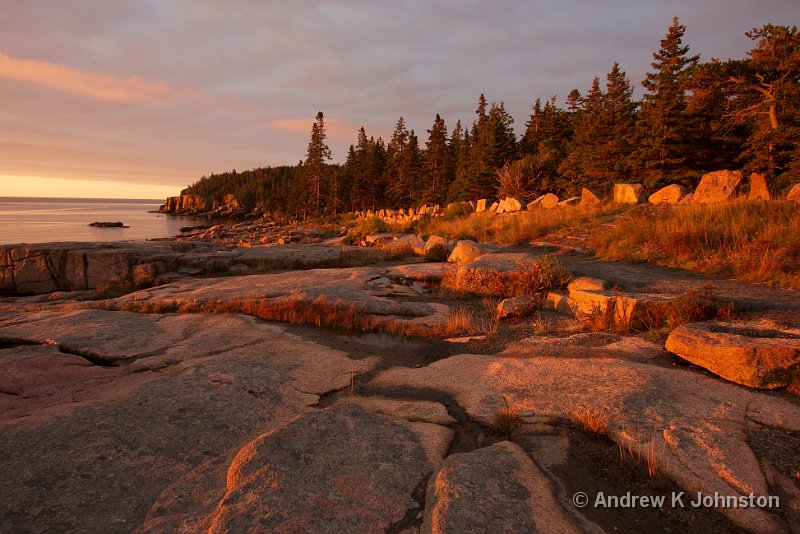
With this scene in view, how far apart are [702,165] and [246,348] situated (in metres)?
29.1

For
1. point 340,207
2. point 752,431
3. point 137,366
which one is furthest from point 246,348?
point 340,207

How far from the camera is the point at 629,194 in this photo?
19.3 meters

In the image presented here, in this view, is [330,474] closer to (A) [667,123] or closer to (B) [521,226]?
(B) [521,226]

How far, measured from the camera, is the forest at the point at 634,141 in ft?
62.8

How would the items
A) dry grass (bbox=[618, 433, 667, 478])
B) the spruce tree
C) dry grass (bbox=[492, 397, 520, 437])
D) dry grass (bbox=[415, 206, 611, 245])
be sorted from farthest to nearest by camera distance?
the spruce tree, dry grass (bbox=[415, 206, 611, 245]), dry grass (bbox=[492, 397, 520, 437]), dry grass (bbox=[618, 433, 667, 478])

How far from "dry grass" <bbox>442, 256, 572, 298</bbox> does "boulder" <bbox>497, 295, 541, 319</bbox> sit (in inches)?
48.8

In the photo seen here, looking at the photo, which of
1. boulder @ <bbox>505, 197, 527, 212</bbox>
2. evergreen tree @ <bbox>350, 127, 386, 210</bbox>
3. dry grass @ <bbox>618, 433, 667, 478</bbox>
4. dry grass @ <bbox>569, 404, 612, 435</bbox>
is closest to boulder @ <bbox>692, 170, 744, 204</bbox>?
boulder @ <bbox>505, 197, 527, 212</bbox>

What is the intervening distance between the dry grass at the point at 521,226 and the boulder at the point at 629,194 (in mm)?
2432

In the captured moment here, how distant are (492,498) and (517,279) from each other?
293 inches

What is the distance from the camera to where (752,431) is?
3264 mm

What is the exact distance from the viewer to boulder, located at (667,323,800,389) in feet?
13.2

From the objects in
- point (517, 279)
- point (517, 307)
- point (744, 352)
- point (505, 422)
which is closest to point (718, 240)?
point (517, 279)

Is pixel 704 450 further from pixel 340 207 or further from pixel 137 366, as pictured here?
pixel 340 207

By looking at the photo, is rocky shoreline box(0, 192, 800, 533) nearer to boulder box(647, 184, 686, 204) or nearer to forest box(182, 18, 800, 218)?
boulder box(647, 184, 686, 204)
